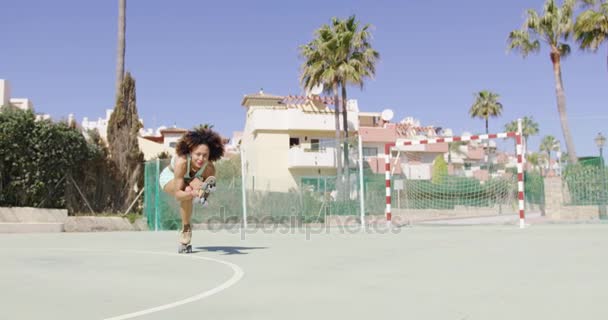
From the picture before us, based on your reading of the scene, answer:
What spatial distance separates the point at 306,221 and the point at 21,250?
10311 millimetres

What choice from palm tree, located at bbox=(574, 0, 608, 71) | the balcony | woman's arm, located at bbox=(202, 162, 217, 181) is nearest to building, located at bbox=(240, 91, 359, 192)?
the balcony

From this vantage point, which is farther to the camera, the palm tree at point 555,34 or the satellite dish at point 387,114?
the satellite dish at point 387,114

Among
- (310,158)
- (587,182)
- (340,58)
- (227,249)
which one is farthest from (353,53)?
(227,249)

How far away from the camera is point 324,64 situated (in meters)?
32.2

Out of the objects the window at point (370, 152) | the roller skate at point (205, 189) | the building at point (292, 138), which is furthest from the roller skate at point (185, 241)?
the window at point (370, 152)

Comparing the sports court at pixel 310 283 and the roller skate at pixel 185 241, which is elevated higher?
the roller skate at pixel 185 241

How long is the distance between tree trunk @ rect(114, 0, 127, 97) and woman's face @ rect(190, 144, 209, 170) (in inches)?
492

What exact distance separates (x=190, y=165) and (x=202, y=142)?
379 mm

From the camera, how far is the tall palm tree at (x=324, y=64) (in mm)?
31609

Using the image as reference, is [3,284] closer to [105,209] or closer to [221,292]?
[221,292]

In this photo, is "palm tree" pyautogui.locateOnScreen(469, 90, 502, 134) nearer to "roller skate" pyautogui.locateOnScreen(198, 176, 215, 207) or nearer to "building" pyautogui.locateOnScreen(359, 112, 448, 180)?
"building" pyautogui.locateOnScreen(359, 112, 448, 180)

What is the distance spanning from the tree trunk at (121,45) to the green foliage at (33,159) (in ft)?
12.6

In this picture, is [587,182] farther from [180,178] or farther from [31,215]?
[31,215]
